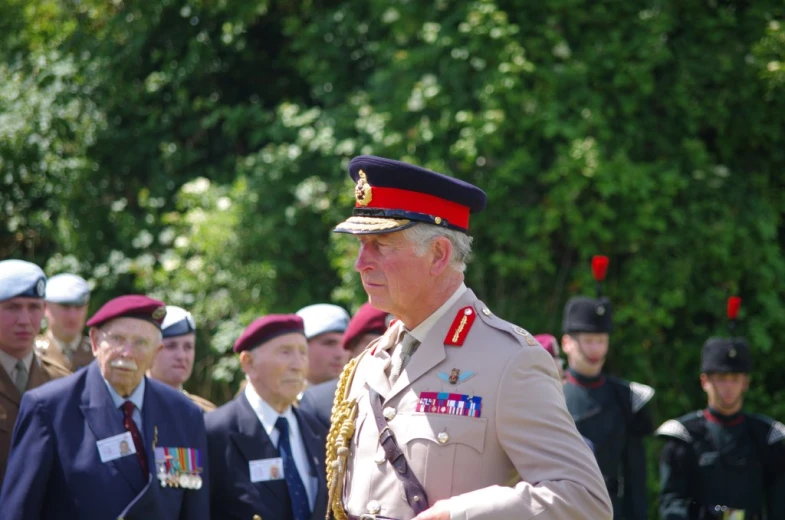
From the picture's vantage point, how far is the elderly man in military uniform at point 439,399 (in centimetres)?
277

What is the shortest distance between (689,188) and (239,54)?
4.83 meters

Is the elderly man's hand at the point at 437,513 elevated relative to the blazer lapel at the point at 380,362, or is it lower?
lower

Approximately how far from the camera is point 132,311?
475cm

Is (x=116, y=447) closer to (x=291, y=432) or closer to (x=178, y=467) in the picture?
(x=178, y=467)

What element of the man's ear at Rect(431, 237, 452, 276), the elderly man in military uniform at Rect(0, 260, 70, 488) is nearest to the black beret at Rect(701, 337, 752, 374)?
the elderly man in military uniform at Rect(0, 260, 70, 488)

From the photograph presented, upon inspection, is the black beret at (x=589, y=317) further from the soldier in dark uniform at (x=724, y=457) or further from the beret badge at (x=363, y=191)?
the beret badge at (x=363, y=191)

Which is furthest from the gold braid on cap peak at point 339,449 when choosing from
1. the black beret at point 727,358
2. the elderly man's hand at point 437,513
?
the black beret at point 727,358

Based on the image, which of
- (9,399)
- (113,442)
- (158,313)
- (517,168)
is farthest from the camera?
(517,168)

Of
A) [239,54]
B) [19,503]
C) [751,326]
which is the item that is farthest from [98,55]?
[19,503]

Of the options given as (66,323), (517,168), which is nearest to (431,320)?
(66,323)

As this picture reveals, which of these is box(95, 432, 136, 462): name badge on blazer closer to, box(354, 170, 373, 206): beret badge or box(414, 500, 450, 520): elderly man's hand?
box(354, 170, 373, 206): beret badge

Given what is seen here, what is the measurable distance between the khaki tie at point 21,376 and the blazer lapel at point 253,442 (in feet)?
3.73

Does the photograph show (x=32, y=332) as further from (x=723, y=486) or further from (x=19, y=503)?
(x=723, y=486)

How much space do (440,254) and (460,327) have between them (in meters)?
0.22
